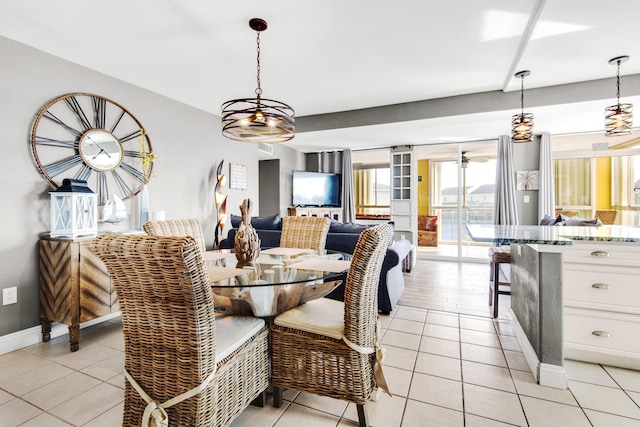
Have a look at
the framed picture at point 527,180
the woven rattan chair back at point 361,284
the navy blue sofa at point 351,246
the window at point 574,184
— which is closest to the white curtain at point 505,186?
the framed picture at point 527,180

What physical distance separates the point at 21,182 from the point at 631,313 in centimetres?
446

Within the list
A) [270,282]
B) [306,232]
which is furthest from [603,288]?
[306,232]

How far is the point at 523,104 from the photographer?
379cm

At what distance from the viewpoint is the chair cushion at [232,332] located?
1365 mm

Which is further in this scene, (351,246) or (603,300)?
(351,246)

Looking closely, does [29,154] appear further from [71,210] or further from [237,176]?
[237,176]

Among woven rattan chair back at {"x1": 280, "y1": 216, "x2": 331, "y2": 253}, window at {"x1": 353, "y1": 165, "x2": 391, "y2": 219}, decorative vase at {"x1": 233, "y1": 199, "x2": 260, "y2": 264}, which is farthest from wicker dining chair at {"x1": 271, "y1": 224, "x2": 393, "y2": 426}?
window at {"x1": 353, "y1": 165, "x2": 391, "y2": 219}

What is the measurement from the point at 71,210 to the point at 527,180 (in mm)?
6407

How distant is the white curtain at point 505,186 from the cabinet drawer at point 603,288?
12.5 feet

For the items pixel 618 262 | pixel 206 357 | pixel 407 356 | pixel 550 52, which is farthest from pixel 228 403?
pixel 550 52

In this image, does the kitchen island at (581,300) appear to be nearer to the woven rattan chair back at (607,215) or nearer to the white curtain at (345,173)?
the white curtain at (345,173)

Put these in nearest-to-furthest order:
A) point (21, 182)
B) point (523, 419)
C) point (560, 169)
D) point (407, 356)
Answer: point (523, 419) < point (407, 356) < point (21, 182) < point (560, 169)

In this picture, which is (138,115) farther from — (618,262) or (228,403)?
(618,262)

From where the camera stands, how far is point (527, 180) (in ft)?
18.0
